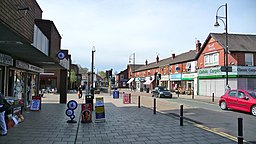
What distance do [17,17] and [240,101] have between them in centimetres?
1332

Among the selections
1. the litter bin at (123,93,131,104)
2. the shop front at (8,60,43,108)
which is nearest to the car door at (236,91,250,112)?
the litter bin at (123,93,131,104)

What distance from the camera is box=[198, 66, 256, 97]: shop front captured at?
2773 cm

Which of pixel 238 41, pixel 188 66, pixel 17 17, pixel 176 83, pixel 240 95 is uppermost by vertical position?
pixel 238 41

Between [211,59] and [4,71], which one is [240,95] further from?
[211,59]

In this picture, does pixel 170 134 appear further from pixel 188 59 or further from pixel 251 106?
pixel 188 59

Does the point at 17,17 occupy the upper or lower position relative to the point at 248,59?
lower

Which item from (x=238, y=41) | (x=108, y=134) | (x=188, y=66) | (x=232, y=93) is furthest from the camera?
(x=188, y=66)

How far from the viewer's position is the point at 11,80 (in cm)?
1212

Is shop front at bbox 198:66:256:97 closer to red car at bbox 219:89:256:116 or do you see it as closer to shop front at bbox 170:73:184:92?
shop front at bbox 170:73:184:92

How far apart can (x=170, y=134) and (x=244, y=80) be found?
79.1 ft

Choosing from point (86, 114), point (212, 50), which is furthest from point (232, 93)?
point (212, 50)

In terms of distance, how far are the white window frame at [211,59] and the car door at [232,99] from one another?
54.7 ft

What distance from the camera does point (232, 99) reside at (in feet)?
48.8

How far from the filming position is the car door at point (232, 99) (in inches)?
577
